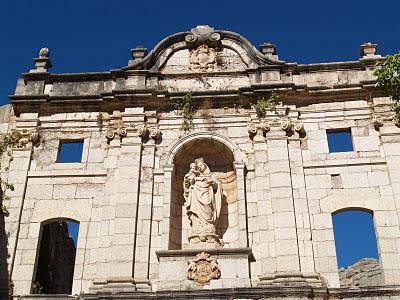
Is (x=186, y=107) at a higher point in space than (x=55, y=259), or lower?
higher

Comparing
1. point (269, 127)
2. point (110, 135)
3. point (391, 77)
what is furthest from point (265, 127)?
point (110, 135)

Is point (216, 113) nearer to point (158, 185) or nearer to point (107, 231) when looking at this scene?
point (158, 185)

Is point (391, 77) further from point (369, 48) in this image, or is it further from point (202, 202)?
point (202, 202)

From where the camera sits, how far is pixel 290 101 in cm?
1491

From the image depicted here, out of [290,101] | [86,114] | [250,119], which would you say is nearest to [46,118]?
[86,114]

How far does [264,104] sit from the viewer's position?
14625 millimetres

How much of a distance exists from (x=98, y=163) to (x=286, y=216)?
17.0ft

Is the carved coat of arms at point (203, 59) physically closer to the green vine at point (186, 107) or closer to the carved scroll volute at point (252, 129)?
the green vine at point (186, 107)

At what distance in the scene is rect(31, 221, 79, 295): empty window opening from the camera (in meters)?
15.8

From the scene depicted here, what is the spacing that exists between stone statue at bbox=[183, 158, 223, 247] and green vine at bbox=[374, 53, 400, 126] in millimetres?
5069

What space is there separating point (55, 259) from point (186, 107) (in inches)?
259

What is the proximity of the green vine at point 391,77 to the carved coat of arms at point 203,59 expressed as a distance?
4614 millimetres

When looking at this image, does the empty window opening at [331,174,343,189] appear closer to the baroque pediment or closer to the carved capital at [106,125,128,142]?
the baroque pediment

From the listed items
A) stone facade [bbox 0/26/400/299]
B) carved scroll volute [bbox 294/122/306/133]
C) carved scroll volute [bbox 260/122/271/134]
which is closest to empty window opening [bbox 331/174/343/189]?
stone facade [bbox 0/26/400/299]
